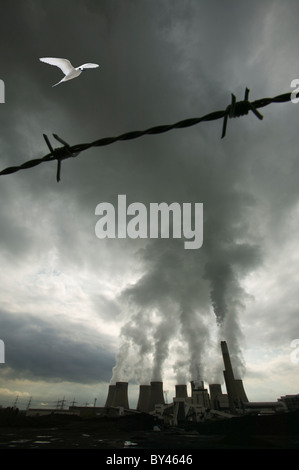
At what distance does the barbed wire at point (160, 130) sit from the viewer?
163cm

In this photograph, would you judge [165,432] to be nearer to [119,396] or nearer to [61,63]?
[119,396]

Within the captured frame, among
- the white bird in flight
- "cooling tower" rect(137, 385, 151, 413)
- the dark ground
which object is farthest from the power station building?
the white bird in flight

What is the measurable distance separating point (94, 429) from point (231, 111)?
58051 millimetres

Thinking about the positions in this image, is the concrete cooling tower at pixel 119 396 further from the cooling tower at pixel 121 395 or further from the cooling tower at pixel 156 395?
the cooling tower at pixel 156 395

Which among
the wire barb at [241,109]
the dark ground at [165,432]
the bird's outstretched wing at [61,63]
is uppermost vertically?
the bird's outstretched wing at [61,63]

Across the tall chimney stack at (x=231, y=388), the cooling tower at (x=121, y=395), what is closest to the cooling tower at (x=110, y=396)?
the cooling tower at (x=121, y=395)

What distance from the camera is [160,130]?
5.99ft

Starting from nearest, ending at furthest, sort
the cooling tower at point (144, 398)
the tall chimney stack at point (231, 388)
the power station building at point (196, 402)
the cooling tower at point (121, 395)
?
the tall chimney stack at point (231, 388), the power station building at point (196, 402), the cooling tower at point (121, 395), the cooling tower at point (144, 398)

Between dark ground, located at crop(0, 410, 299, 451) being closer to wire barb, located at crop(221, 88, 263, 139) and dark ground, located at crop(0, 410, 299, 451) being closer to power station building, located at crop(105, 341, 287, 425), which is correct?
power station building, located at crop(105, 341, 287, 425)

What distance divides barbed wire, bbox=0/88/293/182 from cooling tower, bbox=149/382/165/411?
7999cm

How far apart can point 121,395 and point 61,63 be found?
77978 millimetres

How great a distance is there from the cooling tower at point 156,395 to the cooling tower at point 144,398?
37.9 inches
